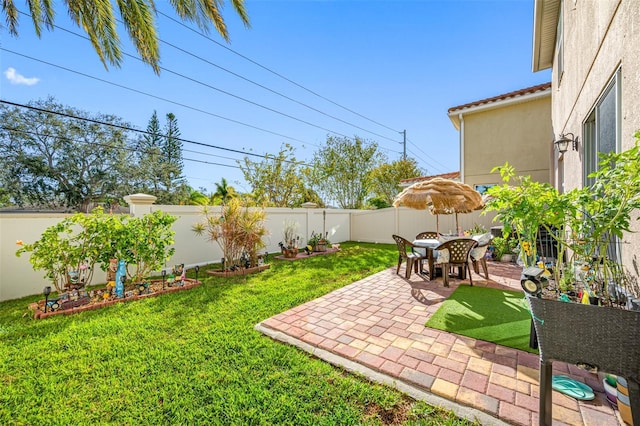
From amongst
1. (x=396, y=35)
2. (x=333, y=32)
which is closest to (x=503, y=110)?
(x=396, y=35)

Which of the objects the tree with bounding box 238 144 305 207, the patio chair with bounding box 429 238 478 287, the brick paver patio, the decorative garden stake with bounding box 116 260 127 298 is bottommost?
the brick paver patio

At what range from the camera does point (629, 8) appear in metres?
2.46

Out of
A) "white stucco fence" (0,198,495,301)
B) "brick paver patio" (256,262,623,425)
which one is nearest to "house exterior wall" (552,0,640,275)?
"brick paver patio" (256,262,623,425)

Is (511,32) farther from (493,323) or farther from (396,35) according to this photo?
(493,323)

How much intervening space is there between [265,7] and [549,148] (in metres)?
11.5

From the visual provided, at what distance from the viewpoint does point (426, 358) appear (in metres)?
3.08

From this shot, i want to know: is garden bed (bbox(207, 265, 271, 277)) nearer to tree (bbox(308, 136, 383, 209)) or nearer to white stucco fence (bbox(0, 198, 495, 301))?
white stucco fence (bbox(0, 198, 495, 301))

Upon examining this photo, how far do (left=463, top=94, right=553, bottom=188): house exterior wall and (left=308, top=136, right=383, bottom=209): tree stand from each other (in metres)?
11.7

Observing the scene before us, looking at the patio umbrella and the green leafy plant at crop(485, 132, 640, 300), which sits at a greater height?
the patio umbrella

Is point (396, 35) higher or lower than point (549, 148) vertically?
higher

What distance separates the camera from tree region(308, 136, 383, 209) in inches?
910

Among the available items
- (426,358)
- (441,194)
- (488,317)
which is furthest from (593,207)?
(441,194)

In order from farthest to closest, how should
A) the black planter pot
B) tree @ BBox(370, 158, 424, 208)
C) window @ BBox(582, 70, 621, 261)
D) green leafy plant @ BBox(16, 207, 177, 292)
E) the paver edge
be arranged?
tree @ BBox(370, 158, 424, 208) < green leafy plant @ BBox(16, 207, 177, 292) < window @ BBox(582, 70, 621, 261) < the paver edge < the black planter pot

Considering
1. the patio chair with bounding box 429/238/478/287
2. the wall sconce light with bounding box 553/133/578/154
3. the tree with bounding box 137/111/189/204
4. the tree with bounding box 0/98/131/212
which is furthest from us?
the tree with bounding box 137/111/189/204
